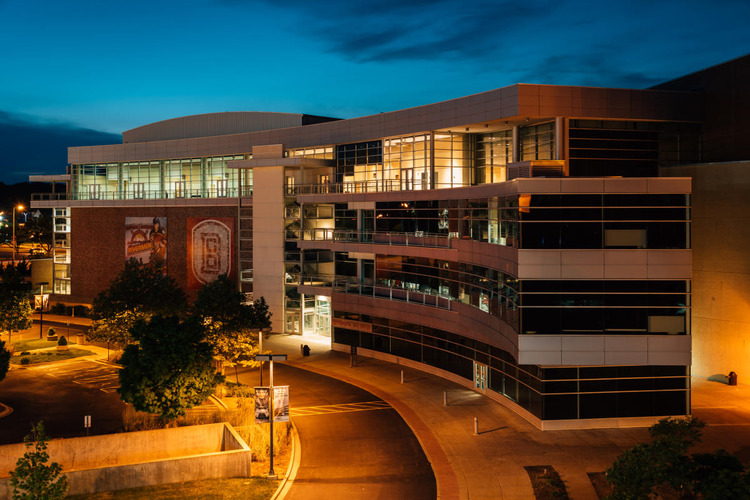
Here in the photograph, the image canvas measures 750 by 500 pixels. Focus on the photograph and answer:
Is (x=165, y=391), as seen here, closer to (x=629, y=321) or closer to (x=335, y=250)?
(x=629, y=321)

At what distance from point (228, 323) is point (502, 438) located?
Answer: 19033 millimetres

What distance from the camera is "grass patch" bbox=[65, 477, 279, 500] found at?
25.2 metres

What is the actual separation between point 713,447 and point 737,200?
17167 mm

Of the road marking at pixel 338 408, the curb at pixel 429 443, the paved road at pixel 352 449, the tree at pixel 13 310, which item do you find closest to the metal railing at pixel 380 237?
the curb at pixel 429 443

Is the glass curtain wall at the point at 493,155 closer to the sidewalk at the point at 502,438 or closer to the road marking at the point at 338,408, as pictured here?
the sidewalk at the point at 502,438

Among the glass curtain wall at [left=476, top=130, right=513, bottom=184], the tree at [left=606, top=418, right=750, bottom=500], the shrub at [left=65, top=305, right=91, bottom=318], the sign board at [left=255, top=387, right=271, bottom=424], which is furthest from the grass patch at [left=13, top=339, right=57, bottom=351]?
the tree at [left=606, top=418, right=750, bottom=500]

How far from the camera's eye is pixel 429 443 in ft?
103

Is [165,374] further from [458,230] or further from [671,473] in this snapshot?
[458,230]

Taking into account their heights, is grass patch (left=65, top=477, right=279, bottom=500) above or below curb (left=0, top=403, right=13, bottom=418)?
below

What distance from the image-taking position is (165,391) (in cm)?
3027

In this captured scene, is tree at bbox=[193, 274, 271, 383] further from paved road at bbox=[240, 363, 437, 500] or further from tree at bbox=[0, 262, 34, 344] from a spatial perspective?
tree at bbox=[0, 262, 34, 344]

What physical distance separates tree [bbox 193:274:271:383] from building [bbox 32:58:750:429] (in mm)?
9454

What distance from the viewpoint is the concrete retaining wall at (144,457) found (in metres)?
26.0

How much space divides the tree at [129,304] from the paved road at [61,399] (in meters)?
2.99
